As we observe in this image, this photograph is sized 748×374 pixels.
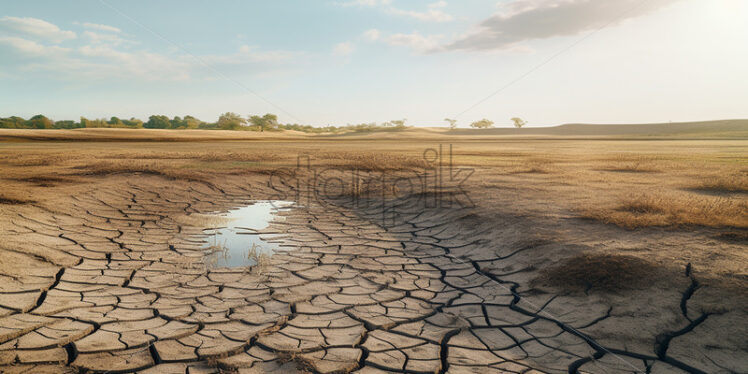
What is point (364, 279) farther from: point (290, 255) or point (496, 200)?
point (496, 200)

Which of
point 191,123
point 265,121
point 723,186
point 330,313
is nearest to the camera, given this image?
point 330,313

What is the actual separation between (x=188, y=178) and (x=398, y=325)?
7.76 m

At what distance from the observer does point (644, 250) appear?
397cm

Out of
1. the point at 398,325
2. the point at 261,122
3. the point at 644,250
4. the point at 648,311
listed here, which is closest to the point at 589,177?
the point at 644,250

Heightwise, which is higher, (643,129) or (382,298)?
(643,129)

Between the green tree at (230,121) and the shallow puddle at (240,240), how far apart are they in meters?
Answer: 59.0

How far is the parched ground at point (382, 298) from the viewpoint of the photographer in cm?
254

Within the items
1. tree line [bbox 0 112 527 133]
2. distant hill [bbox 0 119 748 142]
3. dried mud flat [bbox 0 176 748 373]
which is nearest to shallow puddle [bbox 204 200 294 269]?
dried mud flat [bbox 0 176 748 373]

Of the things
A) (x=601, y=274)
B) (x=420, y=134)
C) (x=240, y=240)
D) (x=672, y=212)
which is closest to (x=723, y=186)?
(x=672, y=212)

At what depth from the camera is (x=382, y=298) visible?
363 cm

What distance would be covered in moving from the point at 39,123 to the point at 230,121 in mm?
25225

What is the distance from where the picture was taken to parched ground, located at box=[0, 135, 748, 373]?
2.54 metres

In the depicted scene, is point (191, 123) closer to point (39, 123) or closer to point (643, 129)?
point (39, 123)

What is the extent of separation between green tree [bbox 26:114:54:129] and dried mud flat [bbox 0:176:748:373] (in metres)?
65.0
